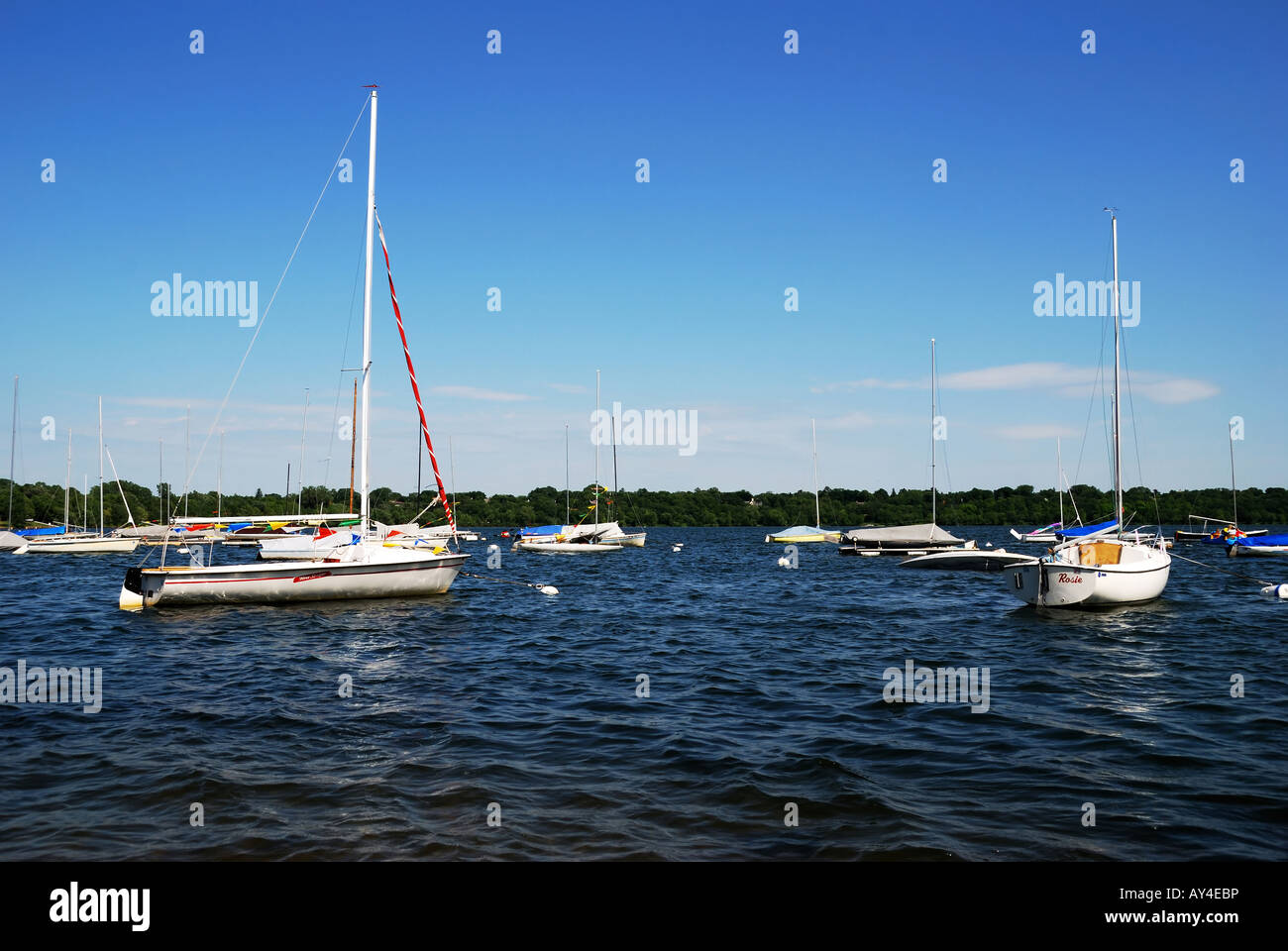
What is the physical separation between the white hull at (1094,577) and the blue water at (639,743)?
1319 mm

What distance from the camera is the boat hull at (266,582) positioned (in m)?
26.1

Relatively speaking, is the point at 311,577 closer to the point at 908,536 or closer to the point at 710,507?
the point at 908,536

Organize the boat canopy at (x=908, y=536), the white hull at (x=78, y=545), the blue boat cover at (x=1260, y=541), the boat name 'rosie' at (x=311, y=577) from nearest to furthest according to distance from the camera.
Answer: the boat name 'rosie' at (x=311, y=577) → the blue boat cover at (x=1260, y=541) → the boat canopy at (x=908, y=536) → the white hull at (x=78, y=545)

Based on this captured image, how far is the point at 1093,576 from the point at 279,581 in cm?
2530

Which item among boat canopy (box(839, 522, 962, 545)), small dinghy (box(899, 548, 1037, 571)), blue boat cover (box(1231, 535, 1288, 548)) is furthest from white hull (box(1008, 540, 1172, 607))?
blue boat cover (box(1231, 535, 1288, 548))

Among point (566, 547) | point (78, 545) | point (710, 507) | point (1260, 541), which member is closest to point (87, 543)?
point (78, 545)

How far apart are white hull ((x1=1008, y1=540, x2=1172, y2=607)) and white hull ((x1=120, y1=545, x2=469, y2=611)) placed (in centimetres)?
1960

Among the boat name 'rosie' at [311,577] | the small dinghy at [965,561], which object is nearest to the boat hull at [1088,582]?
the boat name 'rosie' at [311,577]

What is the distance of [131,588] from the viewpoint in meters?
26.5

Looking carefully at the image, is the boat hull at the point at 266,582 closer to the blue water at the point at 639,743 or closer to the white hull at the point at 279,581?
the white hull at the point at 279,581

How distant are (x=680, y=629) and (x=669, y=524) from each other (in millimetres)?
171009

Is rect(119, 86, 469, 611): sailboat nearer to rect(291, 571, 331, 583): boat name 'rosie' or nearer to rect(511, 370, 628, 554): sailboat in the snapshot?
rect(291, 571, 331, 583): boat name 'rosie'

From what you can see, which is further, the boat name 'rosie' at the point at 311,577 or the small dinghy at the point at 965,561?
the small dinghy at the point at 965,561
